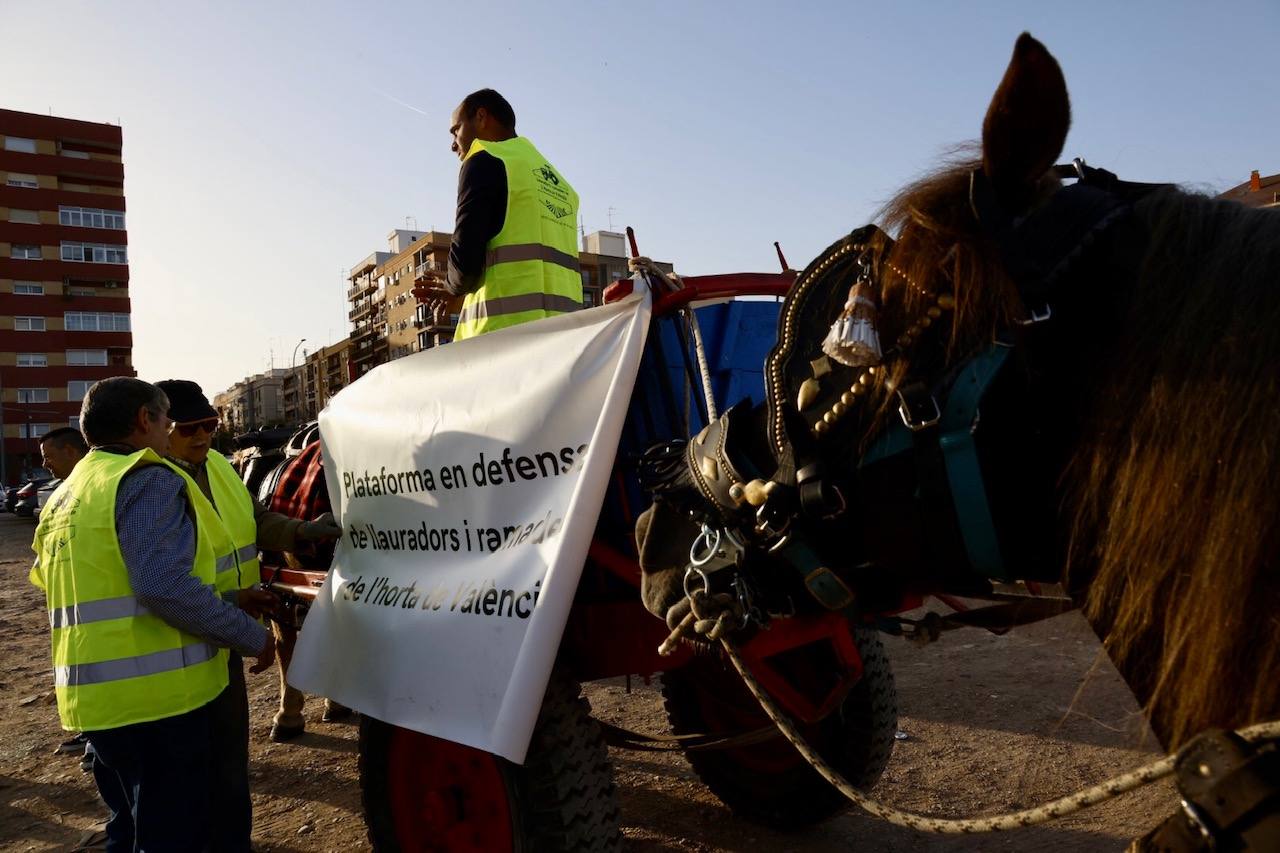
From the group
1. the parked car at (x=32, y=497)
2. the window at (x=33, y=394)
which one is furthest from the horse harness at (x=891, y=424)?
the window at (x=33, y=394)

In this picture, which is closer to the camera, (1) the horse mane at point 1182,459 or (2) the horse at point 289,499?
(1) the horse mane at point 1182,459

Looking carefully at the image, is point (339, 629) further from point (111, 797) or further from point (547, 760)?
point (111, 797)

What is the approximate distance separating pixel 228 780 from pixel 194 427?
4.88 feet

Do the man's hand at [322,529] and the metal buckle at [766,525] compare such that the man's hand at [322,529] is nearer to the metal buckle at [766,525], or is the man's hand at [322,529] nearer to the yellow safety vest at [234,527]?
the yellow safety vest at [234,527]

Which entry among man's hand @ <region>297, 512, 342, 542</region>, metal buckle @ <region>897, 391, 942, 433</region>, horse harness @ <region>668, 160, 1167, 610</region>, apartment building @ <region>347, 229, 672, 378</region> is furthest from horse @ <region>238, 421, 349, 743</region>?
apartment building @ <region>347, 229, 672, 378</region>

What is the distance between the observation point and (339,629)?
8.62ft

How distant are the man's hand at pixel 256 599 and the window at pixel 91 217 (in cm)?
6434

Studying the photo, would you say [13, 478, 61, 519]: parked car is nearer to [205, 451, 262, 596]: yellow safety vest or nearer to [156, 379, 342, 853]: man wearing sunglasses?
[156, 379, 342, 853]: man wearing sunglasses

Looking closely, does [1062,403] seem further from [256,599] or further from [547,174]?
[256,599]

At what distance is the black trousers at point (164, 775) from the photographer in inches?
103

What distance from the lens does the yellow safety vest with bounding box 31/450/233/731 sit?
2625 millimetres

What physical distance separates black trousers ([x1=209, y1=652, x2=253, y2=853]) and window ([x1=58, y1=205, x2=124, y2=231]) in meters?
64.5

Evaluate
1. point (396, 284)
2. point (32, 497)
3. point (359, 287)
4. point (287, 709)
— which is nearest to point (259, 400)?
point (359, 287)

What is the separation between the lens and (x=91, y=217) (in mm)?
55750
